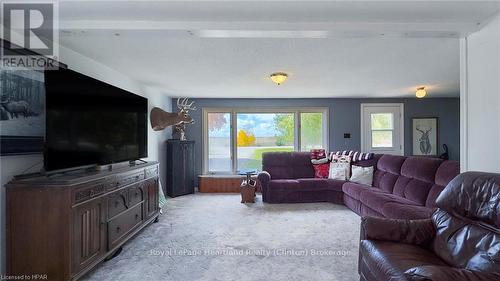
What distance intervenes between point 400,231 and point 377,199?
1.70m

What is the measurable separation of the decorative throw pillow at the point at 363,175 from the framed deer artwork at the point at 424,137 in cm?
256

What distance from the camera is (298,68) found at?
12.3 feet

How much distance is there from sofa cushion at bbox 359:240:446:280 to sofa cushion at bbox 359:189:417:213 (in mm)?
1599

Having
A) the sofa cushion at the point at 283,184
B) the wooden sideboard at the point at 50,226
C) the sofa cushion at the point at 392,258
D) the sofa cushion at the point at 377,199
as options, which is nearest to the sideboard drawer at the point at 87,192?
the wooden sideboard at the point at 50,226

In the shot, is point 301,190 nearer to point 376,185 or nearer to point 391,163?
point 376,185

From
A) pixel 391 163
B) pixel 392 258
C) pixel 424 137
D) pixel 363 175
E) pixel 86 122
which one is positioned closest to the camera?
pixel 392 258

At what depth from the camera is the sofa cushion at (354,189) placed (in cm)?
422

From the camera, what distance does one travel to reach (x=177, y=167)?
18.2 feet

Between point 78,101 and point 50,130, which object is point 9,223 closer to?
point 50,130

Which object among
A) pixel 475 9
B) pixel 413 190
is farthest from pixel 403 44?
pixel 413 190

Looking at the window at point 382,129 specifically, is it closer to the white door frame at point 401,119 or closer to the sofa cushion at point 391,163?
the white door frame at point 401,119

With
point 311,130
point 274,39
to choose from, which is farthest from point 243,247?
point 311,130

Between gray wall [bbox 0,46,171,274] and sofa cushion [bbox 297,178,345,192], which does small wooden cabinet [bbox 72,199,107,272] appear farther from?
sofa cushion [bbox 297,178,345,192]

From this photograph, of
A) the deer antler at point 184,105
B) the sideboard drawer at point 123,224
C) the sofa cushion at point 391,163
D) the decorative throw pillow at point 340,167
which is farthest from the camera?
the deer antler at point 184,105
